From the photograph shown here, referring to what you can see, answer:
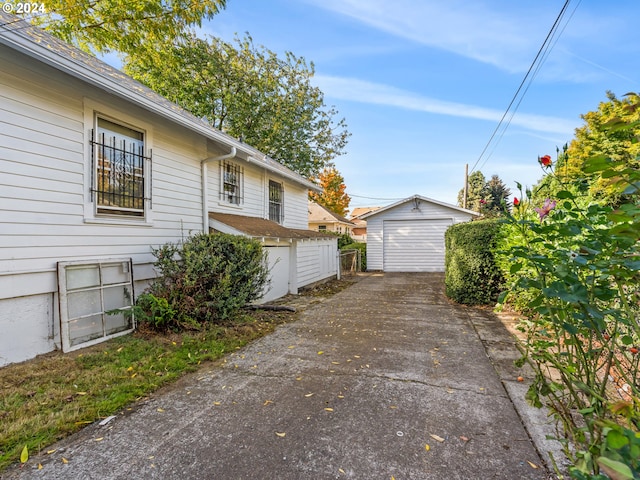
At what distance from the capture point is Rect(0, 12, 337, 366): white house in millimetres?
3801

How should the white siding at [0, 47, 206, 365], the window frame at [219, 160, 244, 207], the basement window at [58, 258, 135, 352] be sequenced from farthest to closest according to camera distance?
the window frame at [219, 160, 244, 207], the basement window at [58, 258, 135, 352], the white siding at [0, 47, 206, 365]

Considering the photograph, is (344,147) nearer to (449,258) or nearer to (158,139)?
(449,258)

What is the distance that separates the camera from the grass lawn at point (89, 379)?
2555mm

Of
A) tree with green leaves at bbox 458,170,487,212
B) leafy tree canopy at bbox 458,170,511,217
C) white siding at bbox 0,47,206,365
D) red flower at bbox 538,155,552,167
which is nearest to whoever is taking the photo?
red flower at bbox 538,155,552,167

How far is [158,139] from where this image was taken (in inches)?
234

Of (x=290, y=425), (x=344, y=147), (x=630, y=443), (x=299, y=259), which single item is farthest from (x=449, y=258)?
(x=344, y=147)

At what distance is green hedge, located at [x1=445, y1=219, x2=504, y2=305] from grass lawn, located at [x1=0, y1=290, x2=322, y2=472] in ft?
16.9

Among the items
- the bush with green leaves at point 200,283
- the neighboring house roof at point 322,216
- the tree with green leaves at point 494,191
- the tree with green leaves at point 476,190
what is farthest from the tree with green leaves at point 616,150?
the tree with green leaves at point 476,190

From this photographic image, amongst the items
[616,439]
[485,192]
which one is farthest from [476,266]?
[485,192]

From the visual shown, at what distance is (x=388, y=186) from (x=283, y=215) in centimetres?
2261

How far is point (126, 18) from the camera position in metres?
6.70

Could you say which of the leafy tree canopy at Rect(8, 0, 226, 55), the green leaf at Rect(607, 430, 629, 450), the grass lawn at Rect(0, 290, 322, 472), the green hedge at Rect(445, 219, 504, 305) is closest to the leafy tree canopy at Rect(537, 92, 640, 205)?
the green leaf at Rect(607, 430, 629, 450)

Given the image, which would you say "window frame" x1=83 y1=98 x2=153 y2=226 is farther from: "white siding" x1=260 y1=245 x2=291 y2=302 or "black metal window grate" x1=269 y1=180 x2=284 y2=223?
"black metal window grate" x1=269 y1=180 x2=284 y2=223

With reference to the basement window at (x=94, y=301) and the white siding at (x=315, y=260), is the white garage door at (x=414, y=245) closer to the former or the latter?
the white siding at (x=315, y=260)
